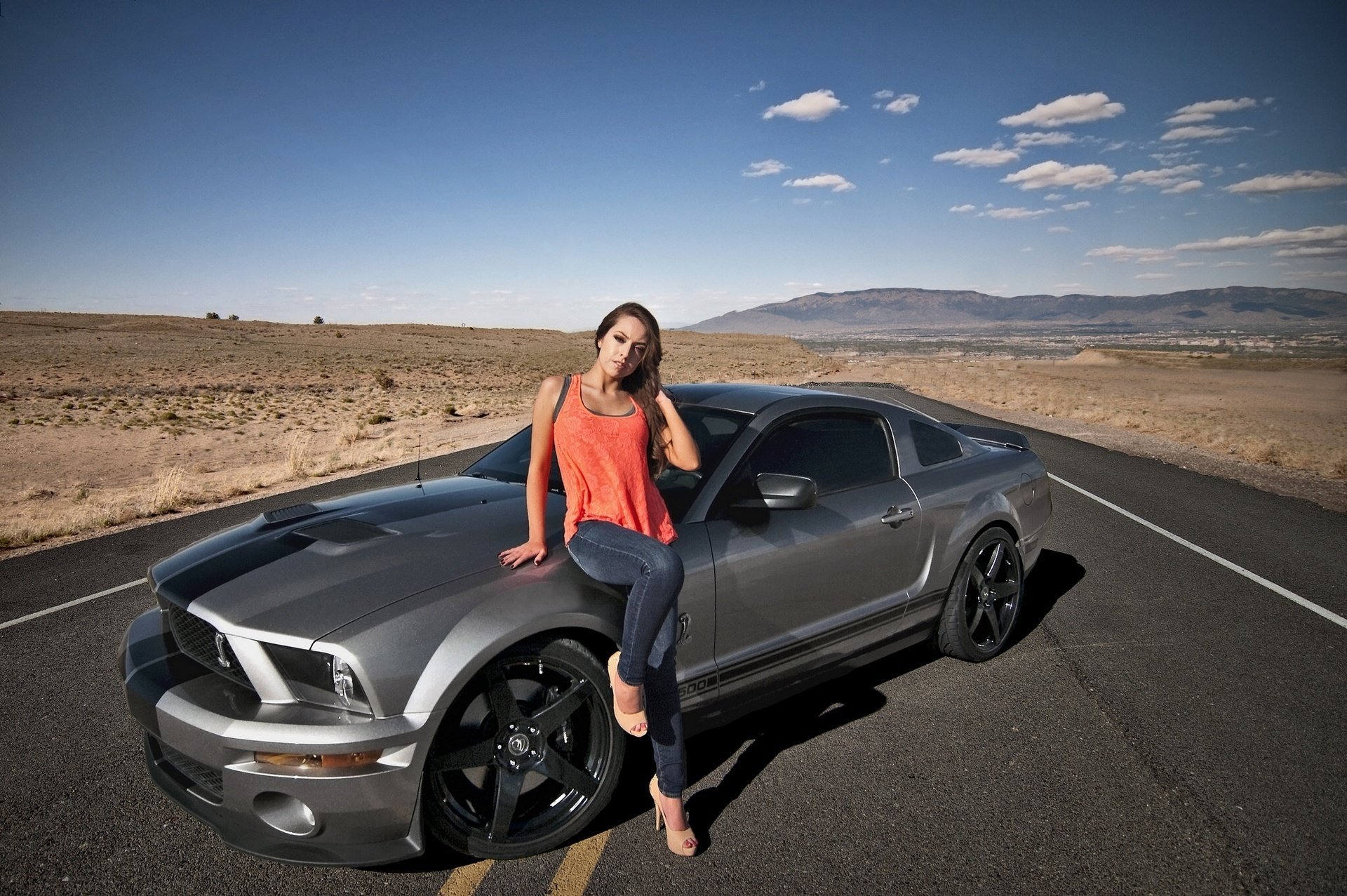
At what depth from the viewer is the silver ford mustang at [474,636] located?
2229mm

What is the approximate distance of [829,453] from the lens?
147 inches

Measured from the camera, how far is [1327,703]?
12.6ft

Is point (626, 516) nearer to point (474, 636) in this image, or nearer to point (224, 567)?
point (474, 636)

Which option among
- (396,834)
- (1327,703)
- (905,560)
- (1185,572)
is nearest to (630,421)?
(396,834)

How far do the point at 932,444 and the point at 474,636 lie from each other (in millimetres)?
2878

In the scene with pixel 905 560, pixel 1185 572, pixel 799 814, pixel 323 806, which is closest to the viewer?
pixel 323 806

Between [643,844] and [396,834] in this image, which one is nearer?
[396,834]

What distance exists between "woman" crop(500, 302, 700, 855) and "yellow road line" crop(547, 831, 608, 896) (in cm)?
24

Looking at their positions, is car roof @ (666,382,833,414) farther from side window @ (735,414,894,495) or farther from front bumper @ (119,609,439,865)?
front bumper @ (119,609,439,865)

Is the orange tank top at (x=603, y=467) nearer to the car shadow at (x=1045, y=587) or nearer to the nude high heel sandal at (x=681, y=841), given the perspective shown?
the nude high heel sandal at (x=681, y=841)

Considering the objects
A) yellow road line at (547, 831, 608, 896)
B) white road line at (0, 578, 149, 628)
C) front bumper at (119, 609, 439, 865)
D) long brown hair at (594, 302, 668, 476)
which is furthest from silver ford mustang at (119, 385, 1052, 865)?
white road line at (0, 578, 149, 628)

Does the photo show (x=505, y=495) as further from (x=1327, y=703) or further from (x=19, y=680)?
(x=1327, y=703)

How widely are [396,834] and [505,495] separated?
57.1 inches

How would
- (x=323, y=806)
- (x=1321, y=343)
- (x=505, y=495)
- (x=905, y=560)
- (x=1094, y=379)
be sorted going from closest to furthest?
(x=323, y=806) → (x=505, y=495) → (x=905, y=560) → (x=1094, y=379) → (x=1321, y=343)
